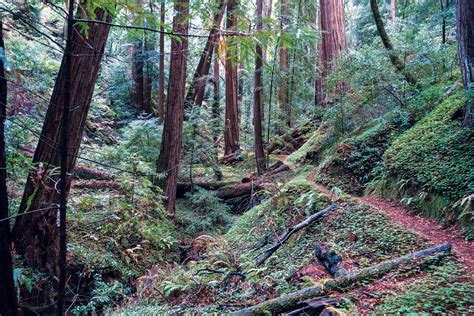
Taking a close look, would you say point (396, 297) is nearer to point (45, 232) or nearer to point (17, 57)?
point (45, 232)

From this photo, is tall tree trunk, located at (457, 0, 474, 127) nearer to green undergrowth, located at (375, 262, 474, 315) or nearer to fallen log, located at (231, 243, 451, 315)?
fallen log, located at (231, 243, 451, 315)

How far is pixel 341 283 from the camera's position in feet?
12.2

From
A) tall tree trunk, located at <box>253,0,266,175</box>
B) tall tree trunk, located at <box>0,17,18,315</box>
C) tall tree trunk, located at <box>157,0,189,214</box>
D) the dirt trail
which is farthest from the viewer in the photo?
tall tree trunk, located at <box>253,0,266,175</box>

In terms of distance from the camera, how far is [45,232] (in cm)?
533

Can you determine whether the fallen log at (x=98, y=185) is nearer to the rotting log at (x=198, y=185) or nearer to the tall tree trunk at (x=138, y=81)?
the rotting log at (x=198, y=185)

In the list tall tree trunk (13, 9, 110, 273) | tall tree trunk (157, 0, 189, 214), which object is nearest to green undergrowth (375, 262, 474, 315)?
tall tree trunk (13, 9, 110, 273)

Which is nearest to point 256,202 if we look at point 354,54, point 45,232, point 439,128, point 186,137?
point 186,137

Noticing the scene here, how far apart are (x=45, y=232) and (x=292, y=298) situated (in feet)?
13.0

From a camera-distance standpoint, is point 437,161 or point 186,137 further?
point 186,137

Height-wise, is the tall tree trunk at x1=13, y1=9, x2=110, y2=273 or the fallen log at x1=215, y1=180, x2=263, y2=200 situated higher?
the tall tree trunk at x1=13, y1=9, x2=110, y2=273

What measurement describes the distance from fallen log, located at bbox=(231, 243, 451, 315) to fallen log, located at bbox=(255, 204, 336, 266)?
1536mm

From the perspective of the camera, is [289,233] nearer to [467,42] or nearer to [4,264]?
[4,264]

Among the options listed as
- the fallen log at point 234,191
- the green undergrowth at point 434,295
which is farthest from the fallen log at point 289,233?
the fallen log at point 234,191

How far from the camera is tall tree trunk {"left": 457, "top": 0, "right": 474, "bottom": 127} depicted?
5.55 metres
